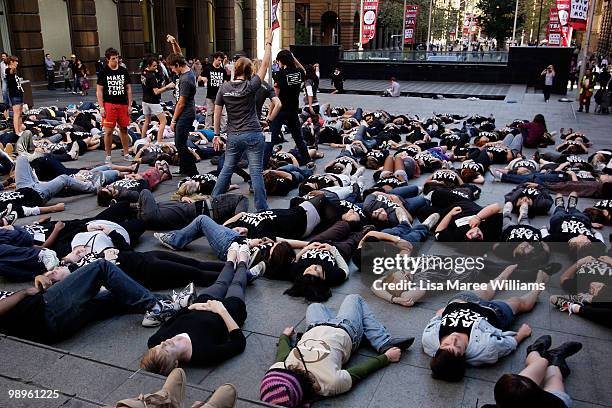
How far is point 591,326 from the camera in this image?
480 cm

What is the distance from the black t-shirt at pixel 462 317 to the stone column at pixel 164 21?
28.7 meters

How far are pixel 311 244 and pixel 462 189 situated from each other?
324 centimetres

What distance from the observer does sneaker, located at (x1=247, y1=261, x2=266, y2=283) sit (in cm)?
561

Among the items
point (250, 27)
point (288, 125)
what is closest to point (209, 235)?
point (288, 125)

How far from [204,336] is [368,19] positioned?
98.7ft

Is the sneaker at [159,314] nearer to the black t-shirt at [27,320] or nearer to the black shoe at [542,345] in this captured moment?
the black t-shirt at [27,320]

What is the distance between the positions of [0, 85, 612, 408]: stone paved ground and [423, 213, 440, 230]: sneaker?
1.61 meters

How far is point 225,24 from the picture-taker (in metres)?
36.2

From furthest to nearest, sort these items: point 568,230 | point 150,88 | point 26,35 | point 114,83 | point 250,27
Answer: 1. point 250,27
2. point 26,35
3. point 150,88
4. point 114,83
5. point 568,230

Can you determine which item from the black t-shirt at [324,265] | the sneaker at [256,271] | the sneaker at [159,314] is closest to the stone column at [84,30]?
the sneaker at [256,271]

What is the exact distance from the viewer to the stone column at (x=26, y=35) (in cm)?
2181

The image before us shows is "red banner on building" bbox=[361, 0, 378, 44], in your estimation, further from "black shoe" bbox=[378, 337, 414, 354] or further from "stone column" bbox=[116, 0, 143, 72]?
"black shoe" bbox=[378, 337, 414, 354]

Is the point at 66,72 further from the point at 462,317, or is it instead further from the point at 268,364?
the point at 462,317

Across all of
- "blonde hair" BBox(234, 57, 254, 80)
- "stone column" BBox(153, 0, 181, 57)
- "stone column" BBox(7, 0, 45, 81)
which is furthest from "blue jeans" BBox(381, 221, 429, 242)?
"stone column" BBox(153, 0, 181, 57)
